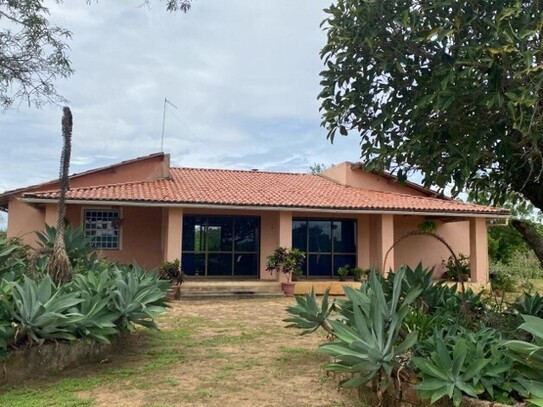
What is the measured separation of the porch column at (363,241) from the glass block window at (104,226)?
959 cm

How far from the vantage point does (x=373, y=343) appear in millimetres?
4984

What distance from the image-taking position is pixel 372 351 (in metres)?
4.84

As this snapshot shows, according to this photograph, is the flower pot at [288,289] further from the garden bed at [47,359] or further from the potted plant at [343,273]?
the garden bed at [47,359]

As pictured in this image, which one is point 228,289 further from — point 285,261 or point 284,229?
point 284,229

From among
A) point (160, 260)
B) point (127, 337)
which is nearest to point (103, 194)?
point (160, 260)

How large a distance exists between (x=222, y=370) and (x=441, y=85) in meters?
4.85

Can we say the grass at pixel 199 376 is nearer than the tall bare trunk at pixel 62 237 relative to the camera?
Yes

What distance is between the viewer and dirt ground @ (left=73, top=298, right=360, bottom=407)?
5852 mm

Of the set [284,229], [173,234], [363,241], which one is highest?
[284,229]

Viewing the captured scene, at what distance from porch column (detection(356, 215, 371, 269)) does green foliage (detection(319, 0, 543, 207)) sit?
13793 millimetres

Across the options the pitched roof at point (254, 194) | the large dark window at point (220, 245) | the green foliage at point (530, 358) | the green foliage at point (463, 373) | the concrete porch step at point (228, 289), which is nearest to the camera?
the green foliage at point (530, 358)

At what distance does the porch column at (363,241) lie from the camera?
20.5 m

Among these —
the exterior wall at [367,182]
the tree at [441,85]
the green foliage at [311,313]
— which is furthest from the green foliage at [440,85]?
the exterior wall at [367,182]

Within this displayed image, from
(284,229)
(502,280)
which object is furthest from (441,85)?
(502,280)
